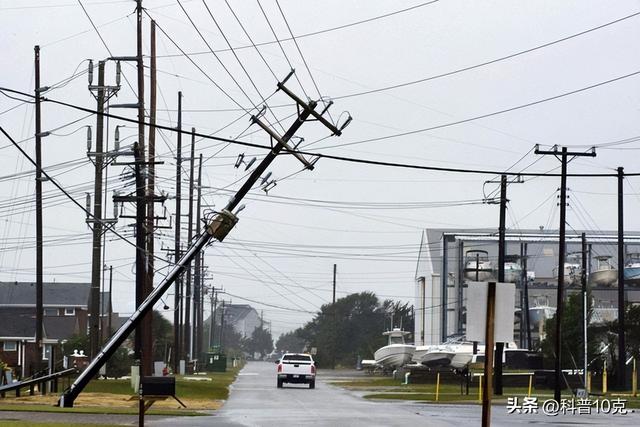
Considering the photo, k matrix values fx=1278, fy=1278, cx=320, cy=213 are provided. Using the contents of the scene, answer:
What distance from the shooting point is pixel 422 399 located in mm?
48969

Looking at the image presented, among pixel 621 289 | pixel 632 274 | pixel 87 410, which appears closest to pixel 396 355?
pixel 632 274

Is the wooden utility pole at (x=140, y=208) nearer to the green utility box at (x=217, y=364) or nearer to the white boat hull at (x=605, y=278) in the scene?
the white boat hull at (x=605, y=278)

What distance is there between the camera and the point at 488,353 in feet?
49.1

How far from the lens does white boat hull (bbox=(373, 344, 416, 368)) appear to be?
269 ft

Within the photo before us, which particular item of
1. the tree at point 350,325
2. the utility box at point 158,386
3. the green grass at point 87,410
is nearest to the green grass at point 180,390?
the green grass at point 87,410

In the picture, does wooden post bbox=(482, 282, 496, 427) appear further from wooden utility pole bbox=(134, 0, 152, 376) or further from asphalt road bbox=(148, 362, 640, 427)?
wooden utility pole bbox=(134, 0, 152, 376)

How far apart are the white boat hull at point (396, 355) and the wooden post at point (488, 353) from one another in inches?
2598

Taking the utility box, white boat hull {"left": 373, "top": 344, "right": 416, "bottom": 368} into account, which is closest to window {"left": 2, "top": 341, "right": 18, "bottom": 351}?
white boat hull {"left": 373, "top": 344, "right": 416, "bottom": 368}

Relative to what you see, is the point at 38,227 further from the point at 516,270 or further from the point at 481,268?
the point at 516,270

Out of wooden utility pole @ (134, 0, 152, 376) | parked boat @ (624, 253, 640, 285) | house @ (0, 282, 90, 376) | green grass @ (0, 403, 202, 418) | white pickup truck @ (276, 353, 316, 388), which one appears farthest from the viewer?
house @ (0, 282, 90, 376)

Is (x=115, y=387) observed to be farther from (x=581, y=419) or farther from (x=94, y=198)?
(x=581, y=419)

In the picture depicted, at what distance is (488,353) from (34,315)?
89702 millimetres

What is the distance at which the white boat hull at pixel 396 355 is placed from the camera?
8206cm

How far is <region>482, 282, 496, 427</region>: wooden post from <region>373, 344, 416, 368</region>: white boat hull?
66.0 meters
